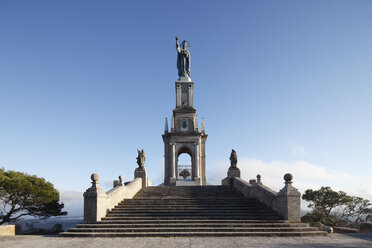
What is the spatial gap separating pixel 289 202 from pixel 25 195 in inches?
739

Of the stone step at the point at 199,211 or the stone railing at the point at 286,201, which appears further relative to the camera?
the stone step at the point at 199,211

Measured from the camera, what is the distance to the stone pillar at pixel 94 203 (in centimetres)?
1068

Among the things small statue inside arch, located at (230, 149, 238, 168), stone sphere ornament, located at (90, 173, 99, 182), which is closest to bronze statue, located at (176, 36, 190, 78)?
small statue inside arch, located at (230, 149, 238, 168)

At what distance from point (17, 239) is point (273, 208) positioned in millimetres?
9455

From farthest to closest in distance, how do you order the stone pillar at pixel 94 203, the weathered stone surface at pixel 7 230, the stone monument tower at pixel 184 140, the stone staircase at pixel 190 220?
the stone monument tower at pixel 184 140 → the stone pillar at pixel 94 203 → the weathered stone surface at pixel 7 230 → the stone staircase at pixel 190 220

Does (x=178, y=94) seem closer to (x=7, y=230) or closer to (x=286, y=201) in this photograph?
(x=286, y=201)

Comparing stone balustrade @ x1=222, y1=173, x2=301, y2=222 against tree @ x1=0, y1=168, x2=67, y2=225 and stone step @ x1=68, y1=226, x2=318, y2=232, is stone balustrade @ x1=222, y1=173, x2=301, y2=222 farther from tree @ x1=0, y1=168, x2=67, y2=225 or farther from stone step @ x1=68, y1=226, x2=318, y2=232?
tree @ x1=0, y1=168, x2=67, y2=225

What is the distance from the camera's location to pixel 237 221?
415 inches

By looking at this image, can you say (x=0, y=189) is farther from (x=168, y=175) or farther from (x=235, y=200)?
(x=235, y=200)

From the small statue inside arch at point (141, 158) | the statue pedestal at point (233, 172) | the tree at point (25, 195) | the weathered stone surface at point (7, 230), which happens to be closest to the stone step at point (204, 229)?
the weathered stone surface at point (7, 230)

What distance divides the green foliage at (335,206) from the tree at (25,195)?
2441 centimetres

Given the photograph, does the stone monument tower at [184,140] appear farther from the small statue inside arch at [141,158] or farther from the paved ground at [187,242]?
the paved ground at [187,242]

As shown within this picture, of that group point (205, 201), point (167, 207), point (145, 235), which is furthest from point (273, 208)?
point (145, 235)

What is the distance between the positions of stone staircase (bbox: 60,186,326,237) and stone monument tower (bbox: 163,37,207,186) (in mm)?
13574
